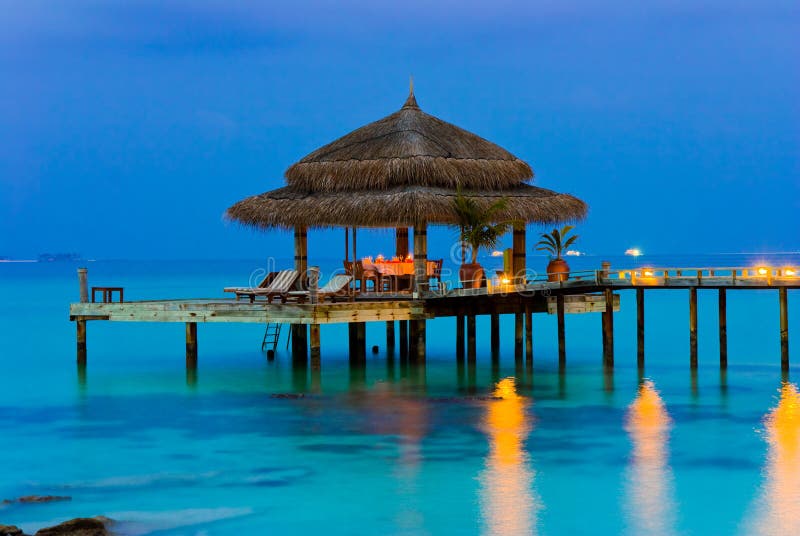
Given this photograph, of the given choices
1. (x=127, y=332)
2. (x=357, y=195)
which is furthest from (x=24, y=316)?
(x=357, y=195)

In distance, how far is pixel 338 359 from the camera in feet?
99.5

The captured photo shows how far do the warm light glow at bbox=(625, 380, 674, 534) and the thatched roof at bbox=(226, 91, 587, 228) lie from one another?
236 inches

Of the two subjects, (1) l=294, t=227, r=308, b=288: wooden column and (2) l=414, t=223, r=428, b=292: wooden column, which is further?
(1) l=294, t=227, r=308, b=288: wooden column

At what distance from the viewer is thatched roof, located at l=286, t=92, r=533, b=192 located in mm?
26500

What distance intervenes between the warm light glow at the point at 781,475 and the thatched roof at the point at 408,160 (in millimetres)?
8446

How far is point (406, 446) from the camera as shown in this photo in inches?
706

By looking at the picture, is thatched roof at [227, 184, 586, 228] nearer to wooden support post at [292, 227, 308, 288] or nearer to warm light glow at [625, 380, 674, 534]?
wooden support post at [292, 227, 308, 288]

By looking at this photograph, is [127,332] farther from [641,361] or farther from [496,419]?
[496,419]

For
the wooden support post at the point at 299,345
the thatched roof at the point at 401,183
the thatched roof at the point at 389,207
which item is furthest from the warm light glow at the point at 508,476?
the wooden support post at the point at 299,345

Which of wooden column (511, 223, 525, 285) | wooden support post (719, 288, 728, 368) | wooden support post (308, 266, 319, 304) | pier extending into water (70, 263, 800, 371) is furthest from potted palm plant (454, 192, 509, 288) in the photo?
wooden support post (719, 288, 728, 368)

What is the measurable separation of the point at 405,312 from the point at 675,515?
1152 cm

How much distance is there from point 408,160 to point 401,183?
514 millimetres

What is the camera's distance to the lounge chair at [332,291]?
24.8 meters

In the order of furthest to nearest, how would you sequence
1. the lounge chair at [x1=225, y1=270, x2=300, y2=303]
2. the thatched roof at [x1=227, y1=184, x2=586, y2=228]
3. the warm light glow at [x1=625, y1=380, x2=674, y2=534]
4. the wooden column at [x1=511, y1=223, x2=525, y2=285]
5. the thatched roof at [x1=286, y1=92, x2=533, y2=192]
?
the wooden column at [x1=511, y1=223, x2=525, y2=285] < the thatched roof at [x1=286, y1=92, x2=533, y2=192] < the thatched roof at [x1=227, y1=184, x2=586, y2=228] < the lounge chair at [x1=225, y1=270, x2=300, y2=303] < the warm light glow at [x1=625, y1=380, x2=674, y2=534]
